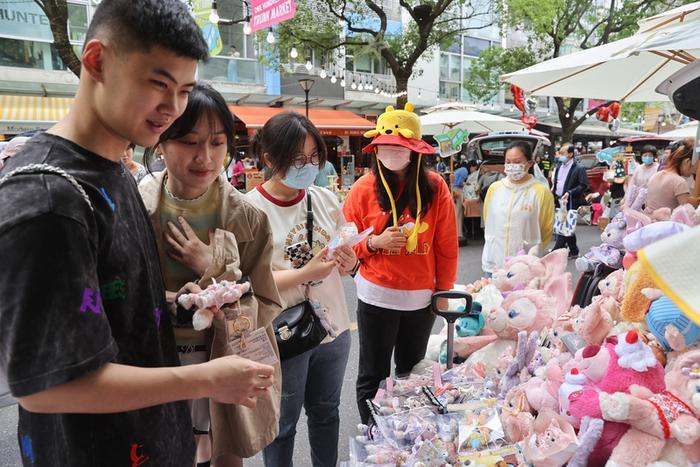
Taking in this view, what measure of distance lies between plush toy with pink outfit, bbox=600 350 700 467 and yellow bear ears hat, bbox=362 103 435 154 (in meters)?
1.53

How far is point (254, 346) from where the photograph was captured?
1.36 meters

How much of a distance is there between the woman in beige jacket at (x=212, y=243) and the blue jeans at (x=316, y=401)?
0.43 meters

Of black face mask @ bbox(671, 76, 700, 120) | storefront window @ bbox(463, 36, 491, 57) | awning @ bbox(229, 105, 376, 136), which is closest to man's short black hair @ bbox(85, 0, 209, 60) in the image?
black face mask @ bbox(671, 76, 700, 120)

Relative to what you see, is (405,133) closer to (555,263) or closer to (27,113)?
(555,263)

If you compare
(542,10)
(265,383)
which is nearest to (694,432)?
(265,383)

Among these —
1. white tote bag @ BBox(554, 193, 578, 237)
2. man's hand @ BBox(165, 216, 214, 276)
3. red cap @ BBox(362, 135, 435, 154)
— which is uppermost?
red cap @ BBox(362, 135, 435, 154)

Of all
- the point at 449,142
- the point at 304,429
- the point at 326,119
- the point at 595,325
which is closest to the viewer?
the point at 595,325

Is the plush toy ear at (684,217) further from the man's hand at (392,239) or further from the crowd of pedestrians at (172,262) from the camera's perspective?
the man's hand at (392,239)

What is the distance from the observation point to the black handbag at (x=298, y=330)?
6.19 feet

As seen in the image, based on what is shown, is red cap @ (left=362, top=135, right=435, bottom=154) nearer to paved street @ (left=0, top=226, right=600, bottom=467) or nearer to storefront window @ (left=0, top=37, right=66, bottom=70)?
paved street @ (left=0, top=226, right=600, bottom=467)

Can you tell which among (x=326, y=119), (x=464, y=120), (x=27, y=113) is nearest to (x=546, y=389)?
(x=464, y=120)

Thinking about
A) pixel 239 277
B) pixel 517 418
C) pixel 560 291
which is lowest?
pixel 517 418

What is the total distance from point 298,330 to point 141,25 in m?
1.30

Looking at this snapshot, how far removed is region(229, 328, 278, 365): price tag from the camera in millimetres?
1331
